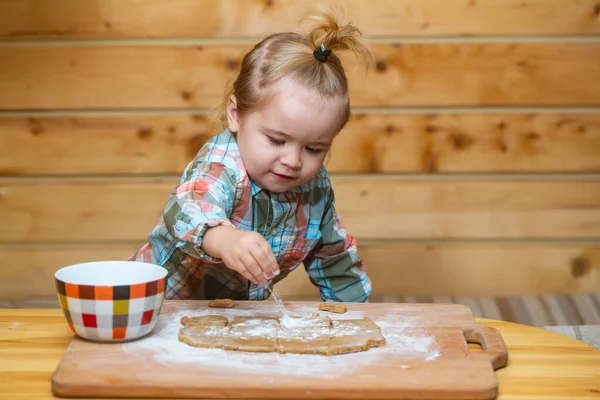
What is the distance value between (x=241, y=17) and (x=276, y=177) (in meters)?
1.02

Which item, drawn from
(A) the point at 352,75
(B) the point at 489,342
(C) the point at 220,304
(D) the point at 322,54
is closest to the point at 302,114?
(D) the point at 322,54

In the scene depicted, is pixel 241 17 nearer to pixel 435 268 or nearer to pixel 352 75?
pixel 352 75

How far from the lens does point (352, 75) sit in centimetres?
228

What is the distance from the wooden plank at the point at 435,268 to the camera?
7.77 feet

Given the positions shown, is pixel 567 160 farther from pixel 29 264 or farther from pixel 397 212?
pixel 29 264

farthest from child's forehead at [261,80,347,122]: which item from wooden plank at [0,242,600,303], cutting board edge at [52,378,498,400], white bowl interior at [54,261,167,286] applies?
wooden plank at [0,242,600,303]

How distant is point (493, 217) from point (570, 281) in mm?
314

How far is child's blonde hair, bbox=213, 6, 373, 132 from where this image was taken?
134 centimetres

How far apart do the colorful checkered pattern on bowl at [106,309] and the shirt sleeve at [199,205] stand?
183 mm

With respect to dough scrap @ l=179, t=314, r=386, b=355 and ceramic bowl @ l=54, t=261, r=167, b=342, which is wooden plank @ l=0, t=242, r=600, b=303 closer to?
dough scrap @ l=179, t=314, r=386, b=355

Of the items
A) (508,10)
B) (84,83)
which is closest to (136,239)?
(84,83)

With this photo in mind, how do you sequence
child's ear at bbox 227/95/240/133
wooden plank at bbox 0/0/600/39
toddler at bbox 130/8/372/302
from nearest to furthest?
toddler at bbox 130/8/372/302 < child's ear at bbox 227/95/240/133 < wooden plank at bbox 0/0/600/39

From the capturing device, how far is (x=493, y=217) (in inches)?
93.9

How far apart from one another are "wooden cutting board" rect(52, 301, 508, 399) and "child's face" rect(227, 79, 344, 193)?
402 millimetres
